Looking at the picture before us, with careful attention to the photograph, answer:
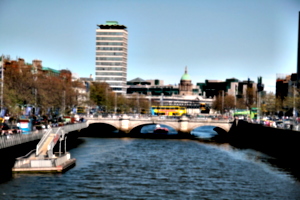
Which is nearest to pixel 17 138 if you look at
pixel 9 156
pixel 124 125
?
pixel 9 156

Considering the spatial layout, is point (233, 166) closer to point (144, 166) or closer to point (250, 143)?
point (144, 166)

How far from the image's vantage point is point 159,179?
2729 inches

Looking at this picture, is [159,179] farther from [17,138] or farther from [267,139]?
[267,139]

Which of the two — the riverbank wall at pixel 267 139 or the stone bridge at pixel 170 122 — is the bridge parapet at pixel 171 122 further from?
the riverbank wall at pixel 267 139

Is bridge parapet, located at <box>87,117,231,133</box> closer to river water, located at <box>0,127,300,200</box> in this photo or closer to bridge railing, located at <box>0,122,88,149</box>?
river water, located at <box>0,127,300,200</box>

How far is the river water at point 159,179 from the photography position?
193ft

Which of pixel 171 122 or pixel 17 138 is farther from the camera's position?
pixel 171 122

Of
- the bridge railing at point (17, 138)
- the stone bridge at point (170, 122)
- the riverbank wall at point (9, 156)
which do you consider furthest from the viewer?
the stone bridge at point (170, 122)

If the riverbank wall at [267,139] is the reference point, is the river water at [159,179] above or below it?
below

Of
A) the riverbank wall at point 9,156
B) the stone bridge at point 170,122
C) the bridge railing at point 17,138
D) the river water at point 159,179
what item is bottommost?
the river water at point 159,179

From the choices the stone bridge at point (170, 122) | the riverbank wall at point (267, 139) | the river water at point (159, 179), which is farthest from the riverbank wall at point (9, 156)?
the stone bridge at point (170, 122)

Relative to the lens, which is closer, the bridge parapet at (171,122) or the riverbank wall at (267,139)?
the riverbank wall at (267,139)

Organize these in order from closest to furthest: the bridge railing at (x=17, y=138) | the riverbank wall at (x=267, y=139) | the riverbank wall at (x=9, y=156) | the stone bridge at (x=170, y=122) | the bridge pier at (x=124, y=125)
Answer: the riverbank wall at (x=9, y=156) → the bridge railing at (x=17, y=138) → the riverbank wall at (x=267, y=139) → the stone bridge at (x=170, y=122) → the bridge pier at (x=124, y=125)

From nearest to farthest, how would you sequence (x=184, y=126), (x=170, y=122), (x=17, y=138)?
(x=17, y=138) → (x=184, y=126) → (x=170, y=122)
